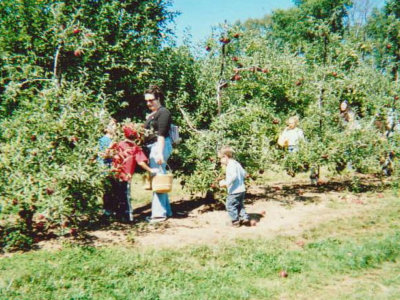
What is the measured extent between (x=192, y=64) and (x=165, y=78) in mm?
707

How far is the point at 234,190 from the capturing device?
576cm

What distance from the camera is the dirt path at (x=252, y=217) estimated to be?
505 centimetres

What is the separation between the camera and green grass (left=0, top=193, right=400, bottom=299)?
3.51m

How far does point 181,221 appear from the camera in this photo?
20.1 feet

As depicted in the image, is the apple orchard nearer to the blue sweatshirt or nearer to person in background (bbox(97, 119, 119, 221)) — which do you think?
person in background (bbox(97, 119, 119, 221))

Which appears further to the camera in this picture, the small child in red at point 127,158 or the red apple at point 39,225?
the small child in red at point 127,158

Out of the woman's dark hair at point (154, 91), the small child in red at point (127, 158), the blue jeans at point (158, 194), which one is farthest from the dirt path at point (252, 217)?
the woman's dark hair at point (154, 91)

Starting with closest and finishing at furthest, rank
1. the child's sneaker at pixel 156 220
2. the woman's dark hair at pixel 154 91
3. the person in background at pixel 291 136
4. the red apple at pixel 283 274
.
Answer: the red apple at pixel 283 274
the woman's dark hair at pixel 154 91
the child's sneaker at pixel 156 220
the person in background at pixel 291 136

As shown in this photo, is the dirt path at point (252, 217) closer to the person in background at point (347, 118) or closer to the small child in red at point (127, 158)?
the small child in red at point (127, 158)

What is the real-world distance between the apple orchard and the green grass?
826 millimetres

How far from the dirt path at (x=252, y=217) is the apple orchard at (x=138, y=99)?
520mm

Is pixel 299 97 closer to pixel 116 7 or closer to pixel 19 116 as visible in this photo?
pixel 116 7

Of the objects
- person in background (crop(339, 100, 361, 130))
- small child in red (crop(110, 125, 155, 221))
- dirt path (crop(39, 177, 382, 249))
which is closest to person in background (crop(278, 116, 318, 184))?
dirt path (crop(39, 177, 382, 249))

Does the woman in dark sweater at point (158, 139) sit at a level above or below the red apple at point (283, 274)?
above
